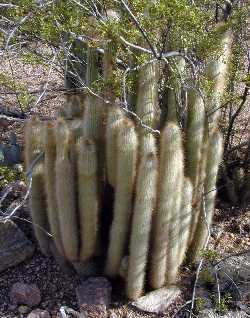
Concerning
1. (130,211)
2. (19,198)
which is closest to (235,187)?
A: (130,211)

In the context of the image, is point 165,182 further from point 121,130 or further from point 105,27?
point 105,27

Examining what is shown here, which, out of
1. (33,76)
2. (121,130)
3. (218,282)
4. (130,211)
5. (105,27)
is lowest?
(218,282)

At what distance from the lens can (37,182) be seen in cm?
438

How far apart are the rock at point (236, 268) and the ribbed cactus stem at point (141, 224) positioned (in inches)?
28.5

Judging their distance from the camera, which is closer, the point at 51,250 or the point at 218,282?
the point at 218,282

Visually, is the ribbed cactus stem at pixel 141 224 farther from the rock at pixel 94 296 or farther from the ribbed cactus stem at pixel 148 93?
the ribbed cactus stem at pixel 148 93

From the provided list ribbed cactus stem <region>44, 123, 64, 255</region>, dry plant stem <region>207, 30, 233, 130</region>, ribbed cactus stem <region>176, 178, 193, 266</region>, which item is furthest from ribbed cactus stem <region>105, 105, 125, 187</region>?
dry plant stem <region>207, 30, 233, 130</region>

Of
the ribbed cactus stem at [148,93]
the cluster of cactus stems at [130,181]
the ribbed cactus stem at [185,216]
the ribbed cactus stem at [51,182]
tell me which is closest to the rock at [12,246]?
the cluster of cactus stems at [130,181]

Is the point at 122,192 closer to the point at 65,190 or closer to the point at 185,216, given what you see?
the point at 65,190

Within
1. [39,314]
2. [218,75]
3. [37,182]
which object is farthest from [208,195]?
[39,314]

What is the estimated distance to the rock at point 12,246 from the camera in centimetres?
458

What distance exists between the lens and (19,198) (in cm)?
521

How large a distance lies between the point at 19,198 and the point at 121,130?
6.03 feet

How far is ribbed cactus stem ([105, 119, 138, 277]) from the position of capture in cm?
375
